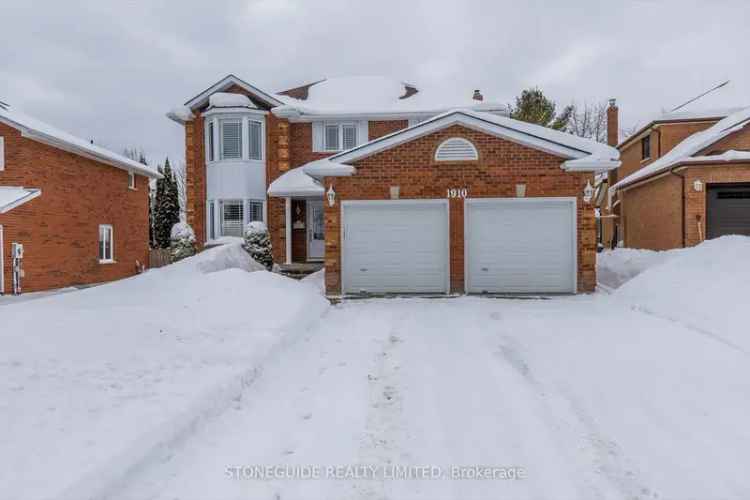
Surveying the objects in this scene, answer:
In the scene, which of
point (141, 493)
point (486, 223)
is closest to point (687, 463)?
point (141, 493)

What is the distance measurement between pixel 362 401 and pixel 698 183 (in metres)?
16.5

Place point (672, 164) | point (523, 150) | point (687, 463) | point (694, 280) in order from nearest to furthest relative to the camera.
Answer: point (687, 463) < point (694, 280) < point (523, 150) < point (672, 164)

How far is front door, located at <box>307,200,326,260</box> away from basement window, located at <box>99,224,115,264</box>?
28.1ft

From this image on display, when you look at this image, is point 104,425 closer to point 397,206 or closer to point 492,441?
point 492,441

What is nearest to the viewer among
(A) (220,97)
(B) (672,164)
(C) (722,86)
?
(B) (672,164)

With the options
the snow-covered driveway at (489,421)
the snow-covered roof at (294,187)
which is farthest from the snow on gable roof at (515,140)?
the snow-covered roof at (294,187)

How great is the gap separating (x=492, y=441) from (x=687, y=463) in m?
1.45

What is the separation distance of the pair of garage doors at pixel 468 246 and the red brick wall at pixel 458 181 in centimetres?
18

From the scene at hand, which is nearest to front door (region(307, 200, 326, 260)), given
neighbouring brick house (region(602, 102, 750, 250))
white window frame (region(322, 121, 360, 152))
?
white window frame (region(322, 121, 360, 152))

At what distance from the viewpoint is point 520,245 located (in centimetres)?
1252

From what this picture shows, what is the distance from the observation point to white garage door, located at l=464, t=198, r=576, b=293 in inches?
489

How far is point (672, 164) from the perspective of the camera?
17078 mm

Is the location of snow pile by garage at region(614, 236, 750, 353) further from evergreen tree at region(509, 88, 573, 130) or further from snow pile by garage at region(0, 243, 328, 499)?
evergreen tree at region(509, 88, 573, 130)

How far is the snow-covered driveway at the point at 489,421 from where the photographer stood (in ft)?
11.6
